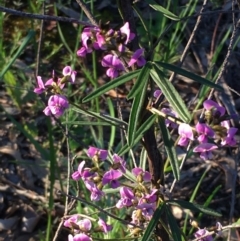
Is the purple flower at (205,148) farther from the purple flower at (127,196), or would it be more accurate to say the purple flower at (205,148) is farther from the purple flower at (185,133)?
the purple flower at (127,196)

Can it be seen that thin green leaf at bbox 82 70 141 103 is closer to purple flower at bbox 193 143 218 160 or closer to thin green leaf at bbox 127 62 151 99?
thin green leaf at bbox 127 62 151 99

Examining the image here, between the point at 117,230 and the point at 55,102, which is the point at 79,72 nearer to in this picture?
the point at 117,230

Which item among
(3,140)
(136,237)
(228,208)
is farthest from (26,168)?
(136,237)

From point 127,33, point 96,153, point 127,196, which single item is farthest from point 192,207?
point 127,33

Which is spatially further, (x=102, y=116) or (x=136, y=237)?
(x=136, y=237)

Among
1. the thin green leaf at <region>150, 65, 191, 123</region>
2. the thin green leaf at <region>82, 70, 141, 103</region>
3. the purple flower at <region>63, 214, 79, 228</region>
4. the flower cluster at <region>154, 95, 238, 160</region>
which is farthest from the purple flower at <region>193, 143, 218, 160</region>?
the purple flower at <region>63, 214, 79, 228</region>
